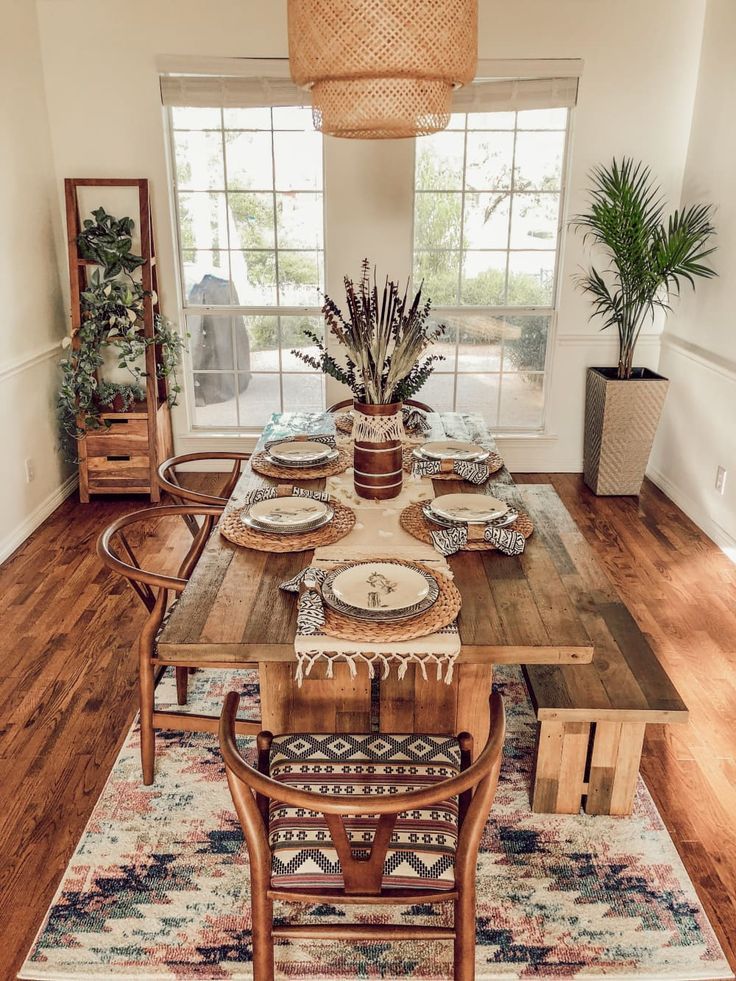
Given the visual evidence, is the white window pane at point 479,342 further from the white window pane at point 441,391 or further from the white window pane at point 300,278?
the white window pane at point 300,278

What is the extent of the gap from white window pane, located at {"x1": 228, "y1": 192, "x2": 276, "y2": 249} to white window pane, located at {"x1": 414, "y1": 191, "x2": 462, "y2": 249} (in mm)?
843

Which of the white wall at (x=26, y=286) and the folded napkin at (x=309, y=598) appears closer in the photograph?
the folded napkin at (x=309, y=598)

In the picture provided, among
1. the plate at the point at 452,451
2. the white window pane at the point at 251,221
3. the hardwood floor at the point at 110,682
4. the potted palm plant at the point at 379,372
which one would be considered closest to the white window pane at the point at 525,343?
the hardwood floor at the point at 110,682

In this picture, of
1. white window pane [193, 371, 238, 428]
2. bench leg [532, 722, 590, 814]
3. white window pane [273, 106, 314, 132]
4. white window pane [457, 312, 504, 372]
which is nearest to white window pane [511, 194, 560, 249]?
white window pane [457, 312, 504, 372]

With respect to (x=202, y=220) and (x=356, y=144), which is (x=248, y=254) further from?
(x=356, y=144)

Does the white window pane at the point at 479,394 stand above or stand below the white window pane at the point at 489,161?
below

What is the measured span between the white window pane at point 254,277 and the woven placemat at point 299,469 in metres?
2.21

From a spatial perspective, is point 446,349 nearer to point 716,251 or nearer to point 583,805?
point 716,251

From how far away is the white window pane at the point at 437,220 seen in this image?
468 centimetres

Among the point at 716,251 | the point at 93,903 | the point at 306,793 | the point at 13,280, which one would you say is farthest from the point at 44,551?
the point at 716,251

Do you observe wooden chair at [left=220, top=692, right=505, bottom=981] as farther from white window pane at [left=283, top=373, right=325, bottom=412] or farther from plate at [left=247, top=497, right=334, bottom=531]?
white window pane at [left=283, top=373, right=325, bottom=412]

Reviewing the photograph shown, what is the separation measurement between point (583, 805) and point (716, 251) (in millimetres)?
3050

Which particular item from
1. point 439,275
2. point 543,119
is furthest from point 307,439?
point 543,119

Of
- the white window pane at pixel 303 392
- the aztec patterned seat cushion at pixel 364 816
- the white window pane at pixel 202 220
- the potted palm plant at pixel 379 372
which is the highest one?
the white window pane at pixel 202 220
